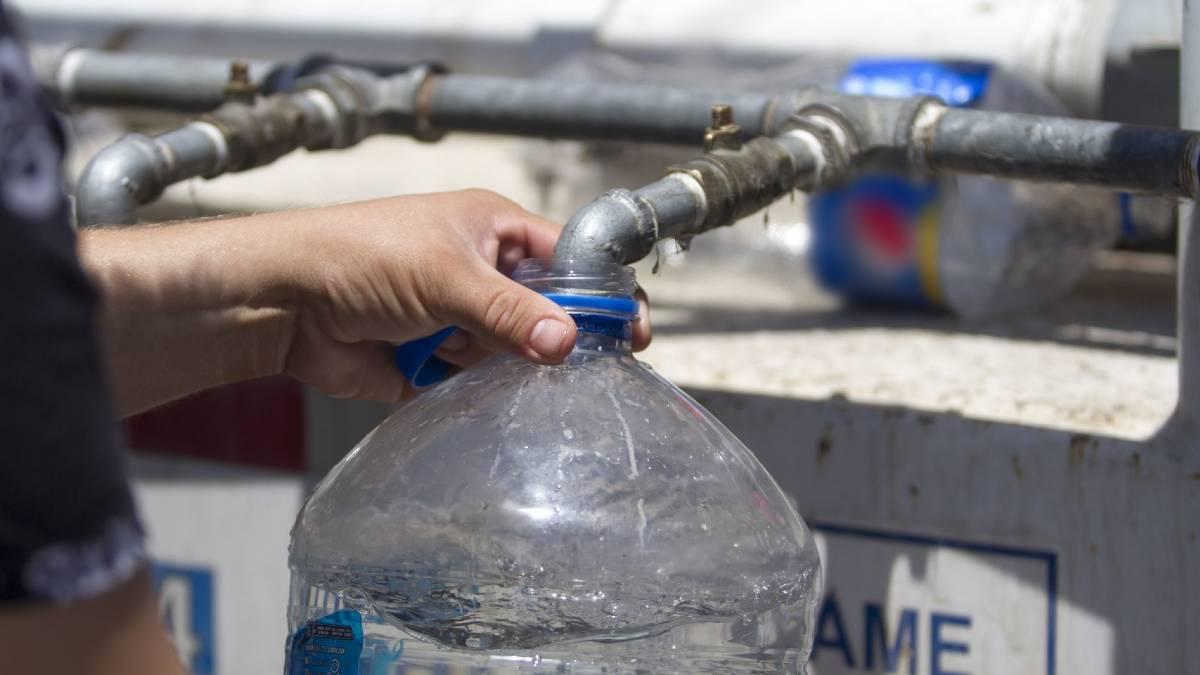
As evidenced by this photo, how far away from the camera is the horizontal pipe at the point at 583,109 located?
52.7 inches

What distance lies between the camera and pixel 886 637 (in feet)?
4.02

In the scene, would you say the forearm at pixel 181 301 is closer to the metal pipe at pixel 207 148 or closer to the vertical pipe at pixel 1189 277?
the metal pipe at pixel 207 148

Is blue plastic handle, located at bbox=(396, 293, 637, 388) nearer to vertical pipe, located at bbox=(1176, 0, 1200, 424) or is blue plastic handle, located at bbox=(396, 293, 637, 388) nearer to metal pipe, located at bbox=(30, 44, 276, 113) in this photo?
vertical pipe, located at bbox=(1176, 0, 1200, 424)

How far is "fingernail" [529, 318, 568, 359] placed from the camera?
0.88 m

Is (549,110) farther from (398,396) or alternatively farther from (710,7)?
(710,7)

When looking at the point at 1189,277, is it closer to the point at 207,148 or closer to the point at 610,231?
the point at 610,231

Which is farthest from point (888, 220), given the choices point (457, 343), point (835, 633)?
point (457, 343)

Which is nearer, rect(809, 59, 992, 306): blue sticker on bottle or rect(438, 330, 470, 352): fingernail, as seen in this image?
rect(438, 330, 470, 352): fingernail

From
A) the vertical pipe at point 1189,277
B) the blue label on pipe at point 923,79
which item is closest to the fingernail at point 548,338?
the vertical pipe at point 1189,277

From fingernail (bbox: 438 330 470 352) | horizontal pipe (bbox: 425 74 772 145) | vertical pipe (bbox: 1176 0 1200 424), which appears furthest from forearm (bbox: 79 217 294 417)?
vertical pipe (bbox: 1176 0 1200 424)

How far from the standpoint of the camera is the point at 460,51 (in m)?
2.11

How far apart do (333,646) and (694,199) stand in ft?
1.29

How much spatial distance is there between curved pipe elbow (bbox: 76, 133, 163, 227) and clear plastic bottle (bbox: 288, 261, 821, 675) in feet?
1.19

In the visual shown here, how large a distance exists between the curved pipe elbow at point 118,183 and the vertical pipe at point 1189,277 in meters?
0.86
